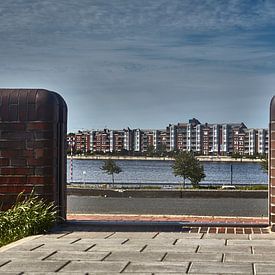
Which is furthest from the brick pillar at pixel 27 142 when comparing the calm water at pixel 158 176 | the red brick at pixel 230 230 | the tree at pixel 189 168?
the calm water at pixel 158 176

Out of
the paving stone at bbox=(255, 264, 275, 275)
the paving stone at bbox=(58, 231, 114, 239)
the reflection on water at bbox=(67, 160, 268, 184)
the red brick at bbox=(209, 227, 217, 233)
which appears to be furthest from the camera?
the reflection on water at bbox=(67, 160, 268, 184)

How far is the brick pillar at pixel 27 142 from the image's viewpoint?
380 inches

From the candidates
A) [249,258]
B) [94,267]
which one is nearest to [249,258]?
[249,258]

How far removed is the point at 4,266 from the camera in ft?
21.0

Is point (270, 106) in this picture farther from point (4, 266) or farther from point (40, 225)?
point (4, 266)

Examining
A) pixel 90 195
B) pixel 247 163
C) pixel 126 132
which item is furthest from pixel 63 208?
pixel 126 132

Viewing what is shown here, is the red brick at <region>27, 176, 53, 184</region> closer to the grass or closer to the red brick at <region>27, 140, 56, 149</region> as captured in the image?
the grass

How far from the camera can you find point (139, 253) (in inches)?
284

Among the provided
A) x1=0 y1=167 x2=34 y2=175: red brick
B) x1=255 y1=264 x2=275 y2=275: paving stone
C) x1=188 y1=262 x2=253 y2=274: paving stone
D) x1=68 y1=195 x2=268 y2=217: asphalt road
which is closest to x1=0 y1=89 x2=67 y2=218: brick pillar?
x1=0 y1=167 x2=34 y2=175: red brick

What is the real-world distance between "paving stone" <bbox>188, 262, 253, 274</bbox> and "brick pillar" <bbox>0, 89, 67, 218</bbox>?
3708mm

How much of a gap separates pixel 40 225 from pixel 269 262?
3.44 meters

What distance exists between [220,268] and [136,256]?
1018 mm

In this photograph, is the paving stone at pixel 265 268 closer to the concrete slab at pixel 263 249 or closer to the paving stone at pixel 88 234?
the concrete slab at pixel 263 249

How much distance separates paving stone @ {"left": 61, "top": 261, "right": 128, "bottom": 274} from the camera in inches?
246
